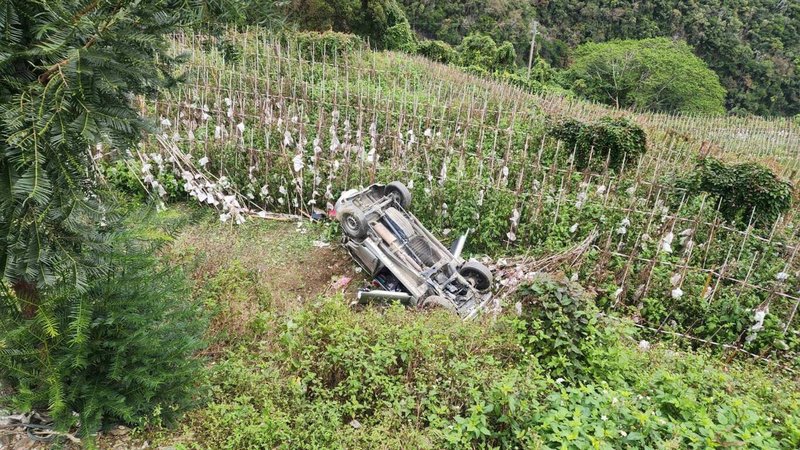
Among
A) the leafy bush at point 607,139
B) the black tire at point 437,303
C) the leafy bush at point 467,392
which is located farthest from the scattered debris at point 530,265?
the leafy bush at point 607,139

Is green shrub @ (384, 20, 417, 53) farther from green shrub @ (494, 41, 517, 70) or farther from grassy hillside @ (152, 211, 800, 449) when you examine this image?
grassy hillside @ (152, 211, 800, 449)

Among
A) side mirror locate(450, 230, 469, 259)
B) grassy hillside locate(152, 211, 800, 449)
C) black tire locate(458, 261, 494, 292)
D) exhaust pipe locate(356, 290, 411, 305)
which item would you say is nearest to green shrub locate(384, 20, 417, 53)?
side mirror locate(450, 230, 469, 259)

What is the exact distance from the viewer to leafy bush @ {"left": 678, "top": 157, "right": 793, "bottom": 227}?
6.58 m

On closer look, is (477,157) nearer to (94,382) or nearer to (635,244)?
(635,244)

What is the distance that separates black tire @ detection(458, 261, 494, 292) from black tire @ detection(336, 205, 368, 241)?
4.05ft

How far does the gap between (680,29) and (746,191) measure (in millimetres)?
36587

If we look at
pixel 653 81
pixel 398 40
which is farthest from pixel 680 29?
pixel 398 40

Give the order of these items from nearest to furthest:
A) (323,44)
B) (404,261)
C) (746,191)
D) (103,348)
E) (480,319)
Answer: (103,348) < (480,319) < (404,261) < (746,191) < (323,44)

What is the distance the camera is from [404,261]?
5645 mm

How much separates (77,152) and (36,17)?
20.7 inches

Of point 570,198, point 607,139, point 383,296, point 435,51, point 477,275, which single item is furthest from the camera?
point 435,51

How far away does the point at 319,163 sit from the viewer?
24.8ft

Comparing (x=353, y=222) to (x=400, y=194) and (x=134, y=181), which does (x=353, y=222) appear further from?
(x=134, y=181)

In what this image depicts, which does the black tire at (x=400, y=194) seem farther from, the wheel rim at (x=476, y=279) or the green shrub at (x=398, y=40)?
the green shrub at (x=398, y=40)
